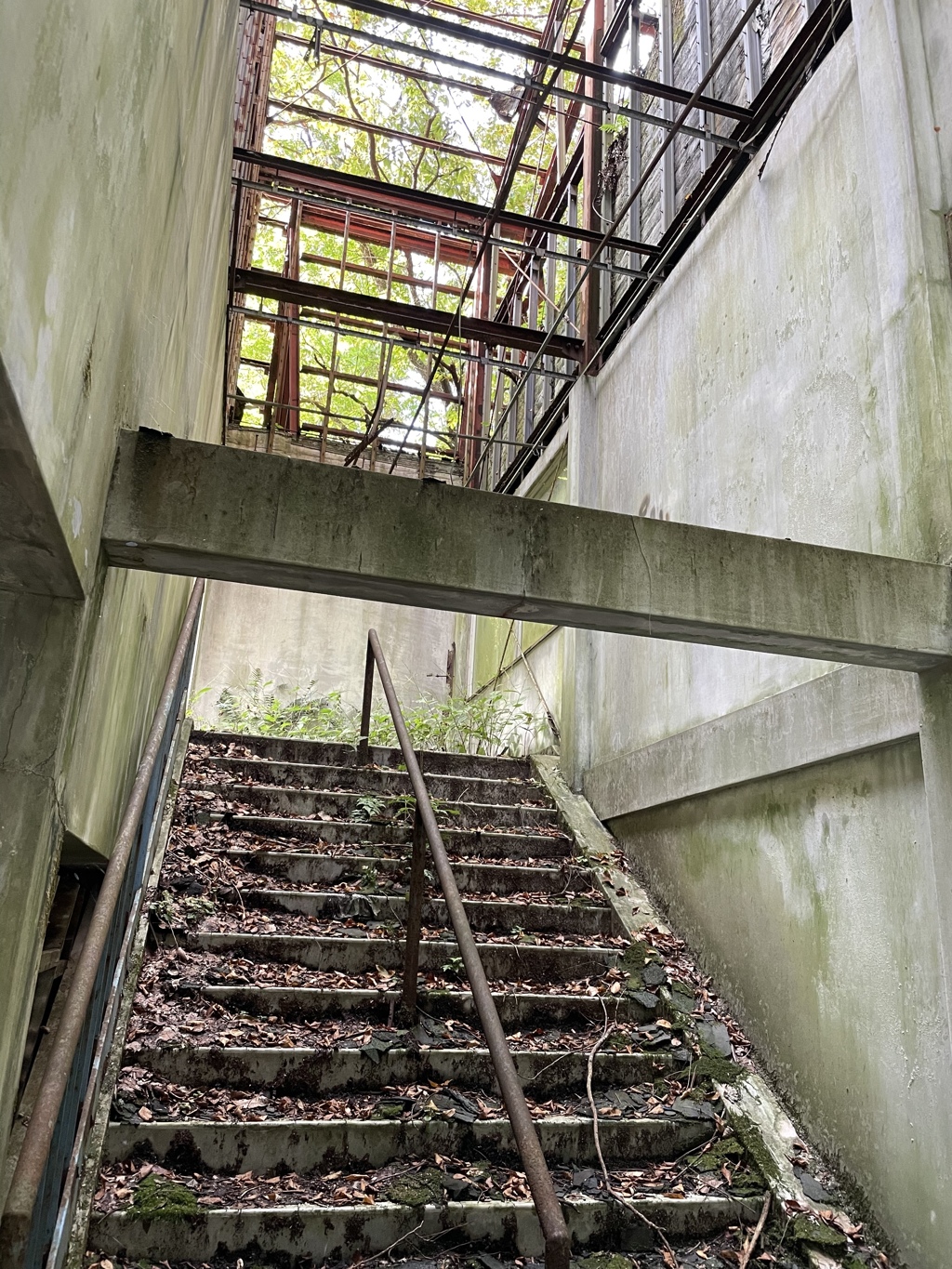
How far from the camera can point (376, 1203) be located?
279 cm

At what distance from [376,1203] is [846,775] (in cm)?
236

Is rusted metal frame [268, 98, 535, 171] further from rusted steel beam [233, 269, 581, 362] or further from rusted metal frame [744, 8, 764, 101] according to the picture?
rusted metal frame [744, 8, 764, 101]

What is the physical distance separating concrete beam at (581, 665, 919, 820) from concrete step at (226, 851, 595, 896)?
694mm

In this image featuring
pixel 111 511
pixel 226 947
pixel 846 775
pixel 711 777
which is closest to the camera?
pixel 111 511

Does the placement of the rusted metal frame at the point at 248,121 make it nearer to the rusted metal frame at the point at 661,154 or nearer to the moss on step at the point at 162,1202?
the rusted metal frame at the point at 661,154

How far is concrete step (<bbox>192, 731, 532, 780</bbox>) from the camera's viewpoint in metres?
5.96

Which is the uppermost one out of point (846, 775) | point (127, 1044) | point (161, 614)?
point (161, 614)

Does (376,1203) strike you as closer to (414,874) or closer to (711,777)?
(414,874)

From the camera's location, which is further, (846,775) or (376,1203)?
(846,775)

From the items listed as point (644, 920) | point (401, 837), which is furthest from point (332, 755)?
point (644, 920)

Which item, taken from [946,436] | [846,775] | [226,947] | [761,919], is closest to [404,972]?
[226,947]

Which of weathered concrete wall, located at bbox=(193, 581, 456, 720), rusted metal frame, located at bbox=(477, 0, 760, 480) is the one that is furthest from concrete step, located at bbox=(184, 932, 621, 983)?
Result: weathered concrete wall, located at bbox=(193, 581, 456, 720)

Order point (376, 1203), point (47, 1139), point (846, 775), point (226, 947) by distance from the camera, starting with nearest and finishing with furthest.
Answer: point (47, 1139), point (376, 1203), point (846, 775), point (226, 947)

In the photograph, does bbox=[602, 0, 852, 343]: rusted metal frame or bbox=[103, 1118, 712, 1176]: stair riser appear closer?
bbox=[103, 1118, 712, 1176]: stair riser
